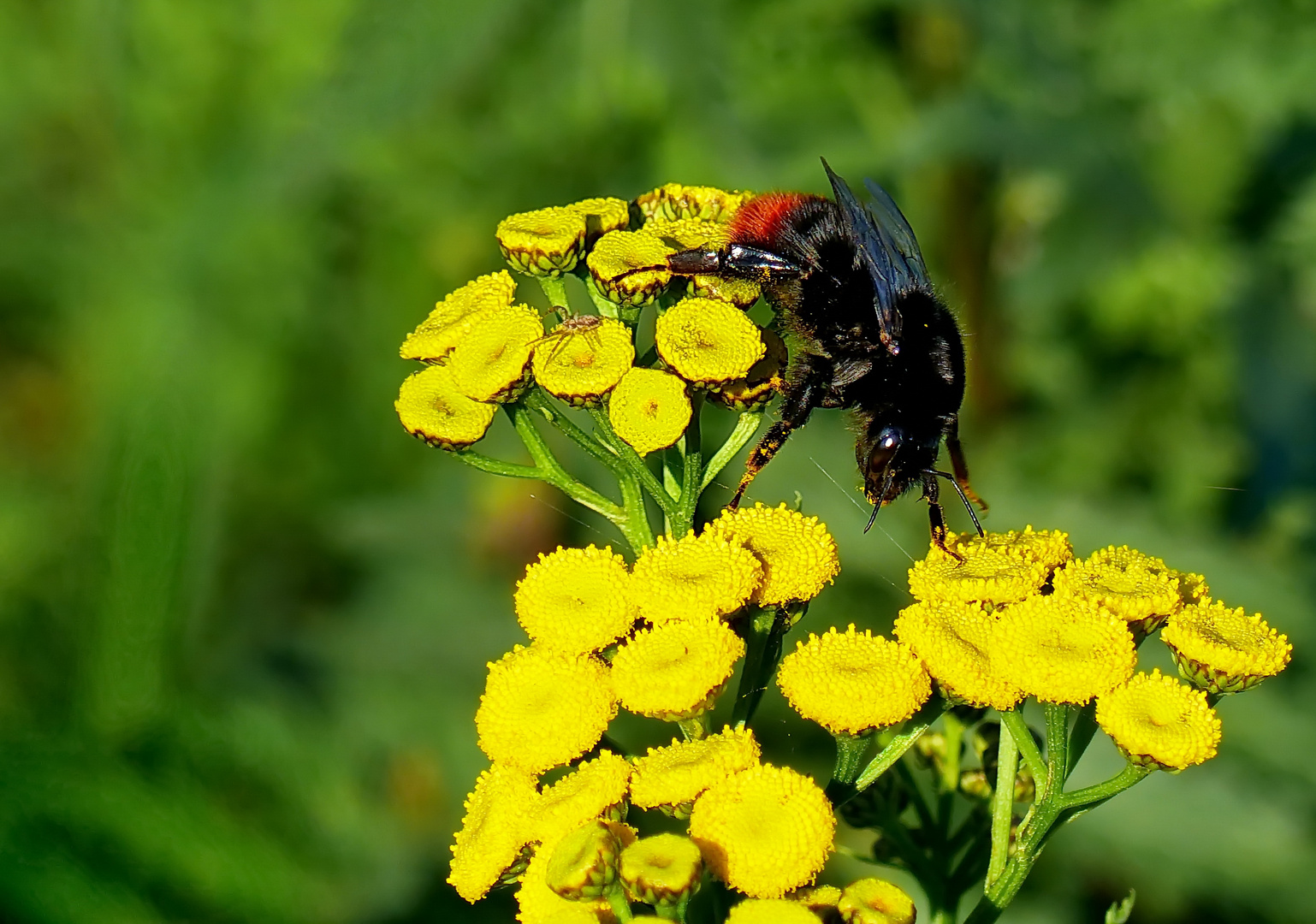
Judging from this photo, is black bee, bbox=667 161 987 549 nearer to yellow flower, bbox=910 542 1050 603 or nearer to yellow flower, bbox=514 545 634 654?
yellow flower, bbox=910 542 1050 603

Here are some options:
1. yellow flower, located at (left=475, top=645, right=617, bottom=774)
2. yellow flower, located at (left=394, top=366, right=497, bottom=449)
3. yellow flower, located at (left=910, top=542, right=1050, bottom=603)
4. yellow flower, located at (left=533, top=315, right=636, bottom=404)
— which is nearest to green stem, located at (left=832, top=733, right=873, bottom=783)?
yellow flower, located at (left=910, top=542, right=1050, bottom=603)

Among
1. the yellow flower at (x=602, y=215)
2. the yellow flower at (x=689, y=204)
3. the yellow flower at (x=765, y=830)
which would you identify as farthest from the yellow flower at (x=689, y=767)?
the yellow flower at (x=689, y=204)

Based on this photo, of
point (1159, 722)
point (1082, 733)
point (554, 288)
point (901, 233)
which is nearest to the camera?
point (1159, 722)

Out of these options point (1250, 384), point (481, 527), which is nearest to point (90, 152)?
point (481, 527)

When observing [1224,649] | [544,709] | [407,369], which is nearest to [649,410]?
[544,709]

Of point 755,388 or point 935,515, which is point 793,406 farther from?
point 935,515
